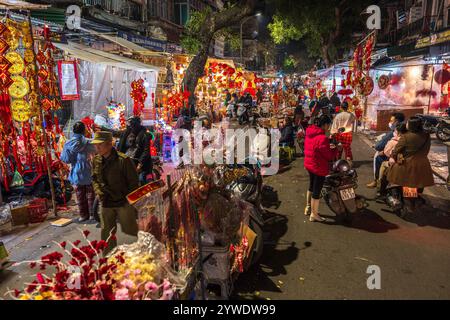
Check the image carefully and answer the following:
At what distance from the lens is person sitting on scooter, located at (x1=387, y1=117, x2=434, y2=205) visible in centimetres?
644

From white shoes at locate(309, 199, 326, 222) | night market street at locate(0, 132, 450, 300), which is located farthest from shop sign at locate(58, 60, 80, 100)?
white shoes at locate(309, 199, 326, 222)

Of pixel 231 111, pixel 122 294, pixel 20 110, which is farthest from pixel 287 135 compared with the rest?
pixel 231 111

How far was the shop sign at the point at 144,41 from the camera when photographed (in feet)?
53.8

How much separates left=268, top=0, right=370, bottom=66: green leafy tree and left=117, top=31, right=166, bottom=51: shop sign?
8691 mm

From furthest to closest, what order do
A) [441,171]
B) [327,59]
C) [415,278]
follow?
[327,59] → [441,171] → [415,278]

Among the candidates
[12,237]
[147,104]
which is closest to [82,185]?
[12,237]

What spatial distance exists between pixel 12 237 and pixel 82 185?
154 cm

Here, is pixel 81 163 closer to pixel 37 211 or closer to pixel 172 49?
pixel 37 211

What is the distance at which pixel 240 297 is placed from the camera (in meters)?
4.36

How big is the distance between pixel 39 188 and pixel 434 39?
14.9 m

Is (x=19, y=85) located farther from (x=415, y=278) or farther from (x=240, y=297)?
(x=415, y=278)

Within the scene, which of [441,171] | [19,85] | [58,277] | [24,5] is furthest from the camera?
[441,171]

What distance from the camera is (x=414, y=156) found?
21.3 feet

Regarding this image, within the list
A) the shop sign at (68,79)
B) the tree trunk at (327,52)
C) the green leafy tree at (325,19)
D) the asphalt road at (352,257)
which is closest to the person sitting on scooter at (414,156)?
the asphalt road at (352,257)
